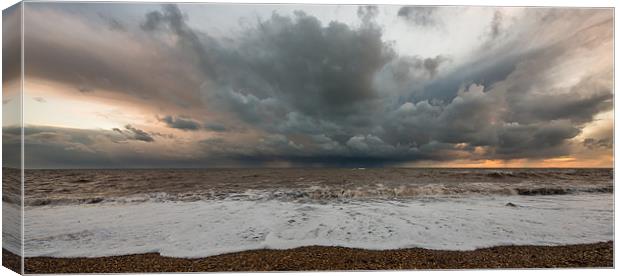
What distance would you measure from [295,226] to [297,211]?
0.27 meters

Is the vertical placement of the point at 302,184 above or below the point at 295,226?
above

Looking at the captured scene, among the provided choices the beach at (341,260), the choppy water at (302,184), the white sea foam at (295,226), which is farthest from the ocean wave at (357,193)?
the beach at (341,260)

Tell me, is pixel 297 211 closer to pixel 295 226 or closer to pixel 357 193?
pixel 295 226

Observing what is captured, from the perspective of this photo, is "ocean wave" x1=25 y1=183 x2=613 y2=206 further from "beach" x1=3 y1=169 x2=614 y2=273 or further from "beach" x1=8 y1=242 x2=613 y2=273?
"beach" x1=8 y1=242 x2=613 y2=273

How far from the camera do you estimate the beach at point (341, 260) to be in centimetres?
377

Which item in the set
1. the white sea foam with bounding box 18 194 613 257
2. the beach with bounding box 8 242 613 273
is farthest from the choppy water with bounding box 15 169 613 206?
the beach with bounding box 8 242 613 273

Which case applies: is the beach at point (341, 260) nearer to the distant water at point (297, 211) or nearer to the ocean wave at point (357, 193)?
the distant water at point (297, 211)

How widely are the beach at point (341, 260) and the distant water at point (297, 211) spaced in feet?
0.29

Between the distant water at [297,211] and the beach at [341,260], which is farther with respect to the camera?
the distant water at [297,211]

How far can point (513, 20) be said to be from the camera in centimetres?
411

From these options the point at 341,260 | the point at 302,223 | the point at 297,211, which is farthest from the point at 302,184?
the point at 341,260

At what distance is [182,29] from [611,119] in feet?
17.6

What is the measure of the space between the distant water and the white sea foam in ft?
0.04

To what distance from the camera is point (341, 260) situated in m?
3.90
